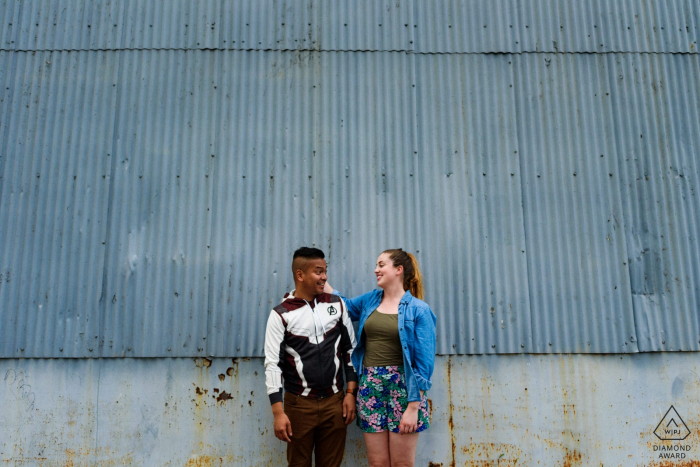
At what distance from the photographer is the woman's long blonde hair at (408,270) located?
3.54m

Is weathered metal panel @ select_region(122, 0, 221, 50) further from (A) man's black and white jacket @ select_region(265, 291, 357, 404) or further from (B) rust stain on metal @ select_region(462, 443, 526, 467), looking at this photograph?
(B) rust stain on metal @ select_region(462, 443, 526, 467)

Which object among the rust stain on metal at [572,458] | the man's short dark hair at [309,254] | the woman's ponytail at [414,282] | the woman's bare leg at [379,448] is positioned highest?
the man's short dark hair at [309,254]

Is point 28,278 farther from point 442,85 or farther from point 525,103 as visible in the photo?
point 525,103

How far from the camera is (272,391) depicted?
322 cm

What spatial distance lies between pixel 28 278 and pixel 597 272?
520 cm

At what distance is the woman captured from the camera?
3.20 metres

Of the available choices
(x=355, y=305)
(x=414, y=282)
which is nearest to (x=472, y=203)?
(x=414, y=282)

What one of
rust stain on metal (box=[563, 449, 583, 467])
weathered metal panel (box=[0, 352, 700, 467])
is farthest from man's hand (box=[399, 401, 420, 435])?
rust stain on metal (box=[563, 449, 583, 467])

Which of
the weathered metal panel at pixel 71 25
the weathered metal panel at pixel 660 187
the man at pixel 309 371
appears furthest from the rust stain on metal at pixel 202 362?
the weathered metal panel at pixel 660 187

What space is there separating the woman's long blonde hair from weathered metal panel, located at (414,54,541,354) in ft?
1.68

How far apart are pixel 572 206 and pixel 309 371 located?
114 inches

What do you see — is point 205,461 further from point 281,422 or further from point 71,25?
point 71,25

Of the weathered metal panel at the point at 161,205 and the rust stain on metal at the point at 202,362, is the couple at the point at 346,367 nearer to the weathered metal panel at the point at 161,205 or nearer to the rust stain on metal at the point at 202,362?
the rust stain on metal at the point at 202,362

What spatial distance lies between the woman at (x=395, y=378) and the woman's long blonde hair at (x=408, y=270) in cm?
11
